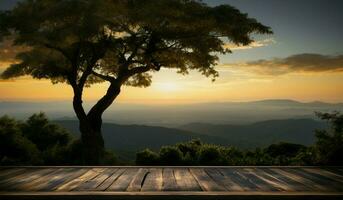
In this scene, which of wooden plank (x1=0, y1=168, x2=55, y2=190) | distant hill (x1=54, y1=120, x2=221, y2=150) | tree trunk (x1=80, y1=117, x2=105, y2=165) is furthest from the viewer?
distant hill (x1=54, y1=120, x2=221, y2=150)

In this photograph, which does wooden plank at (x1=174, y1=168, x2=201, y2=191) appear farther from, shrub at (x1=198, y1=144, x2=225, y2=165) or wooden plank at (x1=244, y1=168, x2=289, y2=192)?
shrub at (x1=198, y1=144, x2=225, y2=165)

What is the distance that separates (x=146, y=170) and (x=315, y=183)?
133 inches

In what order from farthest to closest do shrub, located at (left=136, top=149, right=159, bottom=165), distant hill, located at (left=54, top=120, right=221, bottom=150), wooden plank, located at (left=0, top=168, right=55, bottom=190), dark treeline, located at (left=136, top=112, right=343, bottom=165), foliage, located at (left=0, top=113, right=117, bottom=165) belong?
distant hill, located at (left=54, top=120, right=221, bottom=150)
foliage, located at (left=0, top=113, right=117, bottom=165)
shrub, located at (left=136, top=149, right=159, bottom=165)
dark treeline, located at (left=136, top=112, right=343, bottom=165)
wooden plank, located at (left=0, top=168, right=55, bottom=190)

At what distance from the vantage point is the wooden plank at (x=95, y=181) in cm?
682

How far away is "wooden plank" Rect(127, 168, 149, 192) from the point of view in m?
6.76

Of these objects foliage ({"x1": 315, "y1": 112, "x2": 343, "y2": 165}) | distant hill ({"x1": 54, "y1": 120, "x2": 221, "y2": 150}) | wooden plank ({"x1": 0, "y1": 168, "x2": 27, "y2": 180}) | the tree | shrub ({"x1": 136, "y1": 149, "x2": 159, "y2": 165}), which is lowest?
distant hill ({"x1": 54, "y1": 120, "x2": 221, "y2": 150})

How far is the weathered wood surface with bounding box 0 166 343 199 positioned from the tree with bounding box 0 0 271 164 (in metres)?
6.08

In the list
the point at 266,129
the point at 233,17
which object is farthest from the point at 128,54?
the point at 266,129

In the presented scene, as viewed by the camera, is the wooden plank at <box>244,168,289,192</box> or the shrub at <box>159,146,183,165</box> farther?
the shrub at <box>159,146,183,165</box>

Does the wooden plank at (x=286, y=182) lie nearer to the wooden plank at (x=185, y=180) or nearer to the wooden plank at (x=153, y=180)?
the wooden plank at (x=185, y=180)

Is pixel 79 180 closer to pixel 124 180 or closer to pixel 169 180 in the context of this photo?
pixel 124 180

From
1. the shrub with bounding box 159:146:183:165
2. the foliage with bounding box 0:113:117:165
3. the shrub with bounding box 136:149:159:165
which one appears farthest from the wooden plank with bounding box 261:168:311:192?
the foliage with bounding box 0:113:117:165

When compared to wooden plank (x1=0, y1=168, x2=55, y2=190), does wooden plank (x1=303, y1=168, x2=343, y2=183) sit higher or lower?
lower
